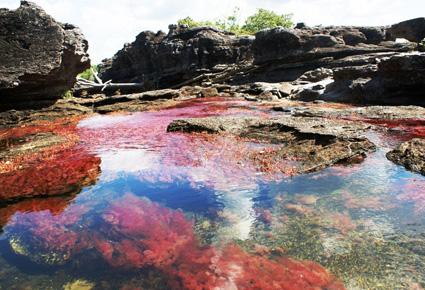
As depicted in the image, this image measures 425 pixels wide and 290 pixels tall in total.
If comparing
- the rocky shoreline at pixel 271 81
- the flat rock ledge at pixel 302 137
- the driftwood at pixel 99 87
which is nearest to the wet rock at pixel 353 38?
the rocky shoreline at pixel 271 81

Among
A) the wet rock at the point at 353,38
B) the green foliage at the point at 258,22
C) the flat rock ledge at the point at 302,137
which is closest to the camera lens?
the flat rock ledge at the point at 302,137

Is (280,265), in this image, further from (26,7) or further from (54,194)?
(26,7)

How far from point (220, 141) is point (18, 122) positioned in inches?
495

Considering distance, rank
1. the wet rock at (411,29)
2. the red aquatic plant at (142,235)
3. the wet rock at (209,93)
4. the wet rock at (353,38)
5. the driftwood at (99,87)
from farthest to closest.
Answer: the driftwood at (99,87) → the wet rock at (353,38) → the wet rock at (411,29) → the wet rock at (209,93) → the red aquatic plant at (142,235)

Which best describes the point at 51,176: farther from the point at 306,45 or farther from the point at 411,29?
the point at 411,29

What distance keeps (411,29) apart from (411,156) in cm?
3222

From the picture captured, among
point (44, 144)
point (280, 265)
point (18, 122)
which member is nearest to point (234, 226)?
point (280, 265)

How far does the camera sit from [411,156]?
8.00 meters

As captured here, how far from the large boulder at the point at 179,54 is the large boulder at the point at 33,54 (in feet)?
78.0

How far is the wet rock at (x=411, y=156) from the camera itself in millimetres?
7582

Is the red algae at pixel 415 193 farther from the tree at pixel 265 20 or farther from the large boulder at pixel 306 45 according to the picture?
the tree at pixel 265 20

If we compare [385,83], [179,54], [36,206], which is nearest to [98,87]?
[179,54]

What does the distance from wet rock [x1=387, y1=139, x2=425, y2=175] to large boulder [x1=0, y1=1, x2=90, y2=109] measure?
1700 cm

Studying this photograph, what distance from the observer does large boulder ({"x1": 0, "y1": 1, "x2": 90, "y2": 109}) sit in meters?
16.9
